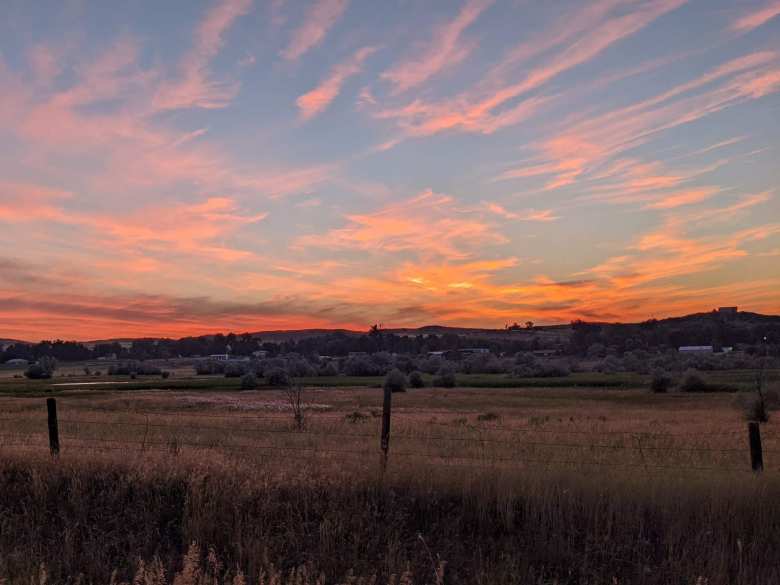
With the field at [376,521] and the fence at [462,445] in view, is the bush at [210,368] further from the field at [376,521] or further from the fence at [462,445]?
the field at [376,521]

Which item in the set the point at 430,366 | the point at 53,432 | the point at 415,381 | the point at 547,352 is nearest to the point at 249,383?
the point at 415,381

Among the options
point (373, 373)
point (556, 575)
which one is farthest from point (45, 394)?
point (556, 575)

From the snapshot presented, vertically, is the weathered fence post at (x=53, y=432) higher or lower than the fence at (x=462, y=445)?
higher

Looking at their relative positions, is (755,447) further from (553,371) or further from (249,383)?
(553,371)

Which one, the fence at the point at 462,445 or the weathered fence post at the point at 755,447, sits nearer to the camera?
the weathered fence post at the point at 755,447

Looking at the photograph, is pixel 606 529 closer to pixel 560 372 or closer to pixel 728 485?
pixel 728 485

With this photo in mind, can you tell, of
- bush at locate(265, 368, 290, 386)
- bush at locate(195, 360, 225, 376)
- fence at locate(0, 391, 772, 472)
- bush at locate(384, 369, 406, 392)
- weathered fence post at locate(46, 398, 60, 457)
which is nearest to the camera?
weathered fence post at locate(46, 398, 60, 457)

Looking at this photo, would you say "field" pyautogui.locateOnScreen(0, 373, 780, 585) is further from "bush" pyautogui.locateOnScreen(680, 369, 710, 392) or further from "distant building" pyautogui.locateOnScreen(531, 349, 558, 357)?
"distant building" pyautogui.locateOnScreen(531, 349, 558, 357)

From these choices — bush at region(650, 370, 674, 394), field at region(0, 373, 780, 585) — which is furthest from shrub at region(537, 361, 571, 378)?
field at region(0, 373, 780, 585)

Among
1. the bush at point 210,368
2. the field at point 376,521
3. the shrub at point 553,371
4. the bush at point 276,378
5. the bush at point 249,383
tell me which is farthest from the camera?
the bush at point 210,368

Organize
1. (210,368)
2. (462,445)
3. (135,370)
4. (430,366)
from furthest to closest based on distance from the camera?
(210,368), (135,370), (430,366), (462,445)

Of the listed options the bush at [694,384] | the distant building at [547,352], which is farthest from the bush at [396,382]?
the distant building at [547,352]

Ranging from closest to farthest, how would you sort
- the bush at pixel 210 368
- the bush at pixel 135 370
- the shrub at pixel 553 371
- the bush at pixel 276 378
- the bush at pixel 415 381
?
the bush at pixel 276 378, the bush at pixel 415 381, the shrub at pixel 553 371, the bush at pixel 135 370, the bush at pixel 210 368

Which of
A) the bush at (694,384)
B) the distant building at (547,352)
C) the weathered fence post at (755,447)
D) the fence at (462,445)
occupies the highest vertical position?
the weathered fence post at (755,447)
